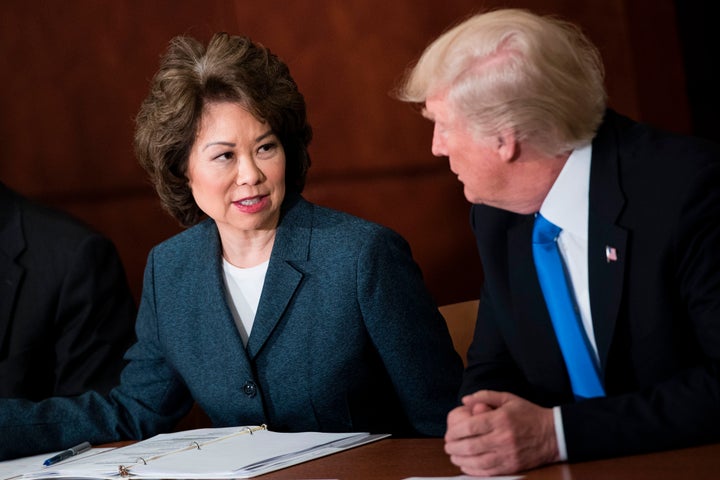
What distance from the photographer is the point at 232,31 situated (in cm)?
364

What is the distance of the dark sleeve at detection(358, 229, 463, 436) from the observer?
2219mm

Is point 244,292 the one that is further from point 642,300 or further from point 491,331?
point 642,300

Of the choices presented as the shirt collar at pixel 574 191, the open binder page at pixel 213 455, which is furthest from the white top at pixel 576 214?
the open binder page at pixel 213 455

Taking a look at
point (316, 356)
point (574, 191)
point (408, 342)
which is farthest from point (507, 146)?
point (316, 356)

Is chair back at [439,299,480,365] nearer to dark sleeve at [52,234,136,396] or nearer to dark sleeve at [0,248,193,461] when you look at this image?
dark sleeve at [0,248,193,461]

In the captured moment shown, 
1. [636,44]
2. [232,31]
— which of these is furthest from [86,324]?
[636,44]

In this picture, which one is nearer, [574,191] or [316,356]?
[574,191]

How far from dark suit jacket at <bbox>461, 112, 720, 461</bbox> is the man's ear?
133mm

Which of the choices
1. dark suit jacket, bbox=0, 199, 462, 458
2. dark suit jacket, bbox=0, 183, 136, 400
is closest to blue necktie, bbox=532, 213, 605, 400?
dark suit jacket, bbox=0, 199, 462, 458

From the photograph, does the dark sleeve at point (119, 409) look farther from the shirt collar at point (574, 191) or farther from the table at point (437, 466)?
the shirt collar at point (574, 191)

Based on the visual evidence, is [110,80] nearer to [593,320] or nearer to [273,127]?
[273,127]

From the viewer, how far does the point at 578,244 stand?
1.74 meters

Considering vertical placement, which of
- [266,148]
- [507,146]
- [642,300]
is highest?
[266,148]

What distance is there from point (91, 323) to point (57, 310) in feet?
0.31
